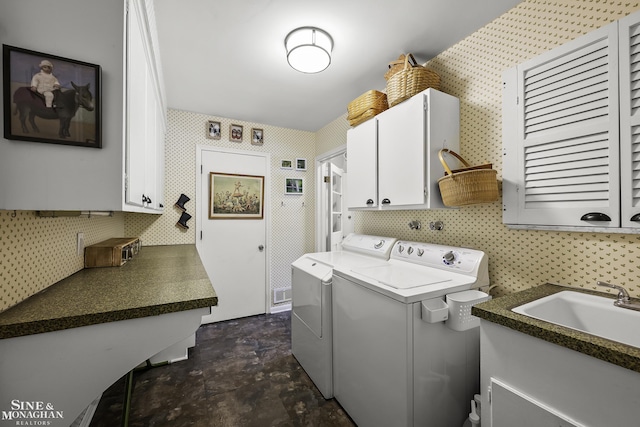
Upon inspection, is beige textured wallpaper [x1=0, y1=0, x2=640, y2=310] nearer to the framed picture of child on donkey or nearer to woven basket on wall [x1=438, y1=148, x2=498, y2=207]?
woven basket on wall [x1=438, y1=148, x2=498, y2=207]

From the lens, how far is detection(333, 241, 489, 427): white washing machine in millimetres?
1297

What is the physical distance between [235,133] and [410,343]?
308cm

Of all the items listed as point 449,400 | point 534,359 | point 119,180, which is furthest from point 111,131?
point 449,400

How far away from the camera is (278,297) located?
11.7ft

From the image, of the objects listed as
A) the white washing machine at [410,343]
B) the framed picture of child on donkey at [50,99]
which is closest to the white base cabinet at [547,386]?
the white washing machine at [410,343]

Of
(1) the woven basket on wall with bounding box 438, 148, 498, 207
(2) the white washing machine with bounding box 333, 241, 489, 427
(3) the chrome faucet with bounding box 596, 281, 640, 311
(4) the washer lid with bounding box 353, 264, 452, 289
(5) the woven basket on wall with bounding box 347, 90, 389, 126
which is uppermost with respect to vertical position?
(5) the woven basket on wall with bounding box 347, 90, 389, 126

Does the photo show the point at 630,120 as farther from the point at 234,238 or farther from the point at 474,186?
the point at 234,238

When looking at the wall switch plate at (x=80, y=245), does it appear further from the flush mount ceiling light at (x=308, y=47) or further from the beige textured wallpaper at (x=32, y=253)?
the flush mount ceiling light at (x=308, y=47)

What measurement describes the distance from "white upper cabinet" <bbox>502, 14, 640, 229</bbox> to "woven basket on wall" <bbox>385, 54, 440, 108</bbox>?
0.46m

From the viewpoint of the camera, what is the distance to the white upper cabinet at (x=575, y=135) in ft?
3.70

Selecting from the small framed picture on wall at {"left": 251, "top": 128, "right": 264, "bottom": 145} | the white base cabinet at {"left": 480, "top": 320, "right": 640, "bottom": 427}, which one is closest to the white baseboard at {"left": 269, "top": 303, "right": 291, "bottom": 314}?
the small framed picture on wall at {"left": 251, "top": 128, "right": 264, "bottom": 145}

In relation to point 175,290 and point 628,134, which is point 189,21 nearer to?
point 175,290

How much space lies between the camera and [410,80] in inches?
70.7

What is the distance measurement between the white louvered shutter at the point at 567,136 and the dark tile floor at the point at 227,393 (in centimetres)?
179
